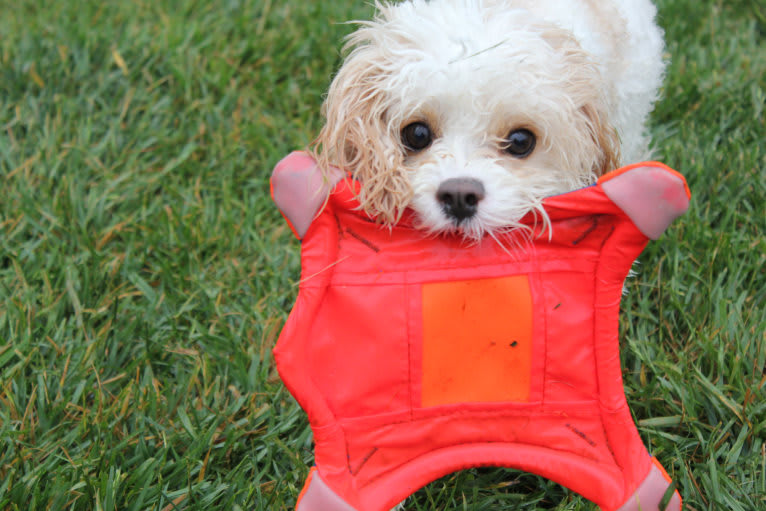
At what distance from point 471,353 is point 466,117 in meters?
0.66

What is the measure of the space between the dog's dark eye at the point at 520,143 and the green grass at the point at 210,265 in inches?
33.8

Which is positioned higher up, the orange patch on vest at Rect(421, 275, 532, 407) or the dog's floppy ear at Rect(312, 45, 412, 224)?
the dog's floppy ear at Rect(312, 45, 412, 224)

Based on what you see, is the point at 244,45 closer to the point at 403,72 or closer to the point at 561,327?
the point at 403,72

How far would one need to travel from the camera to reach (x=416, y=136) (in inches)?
83.6

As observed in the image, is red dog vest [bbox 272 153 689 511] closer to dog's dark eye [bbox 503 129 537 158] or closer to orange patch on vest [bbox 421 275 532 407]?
orange patch on vest [bbox 421 275 532 407]

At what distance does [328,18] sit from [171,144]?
53.5 inches

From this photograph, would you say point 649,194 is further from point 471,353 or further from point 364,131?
point 364,131

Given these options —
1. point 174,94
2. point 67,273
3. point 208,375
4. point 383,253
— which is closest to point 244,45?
point 174,94

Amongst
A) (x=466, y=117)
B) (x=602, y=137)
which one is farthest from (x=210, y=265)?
(x=602, y=137)

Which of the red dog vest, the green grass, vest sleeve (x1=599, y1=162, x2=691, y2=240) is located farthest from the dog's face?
the green grass

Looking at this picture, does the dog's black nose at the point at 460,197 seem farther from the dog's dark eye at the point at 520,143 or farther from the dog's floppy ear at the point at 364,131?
the dog's dark eye at the point at 520,143

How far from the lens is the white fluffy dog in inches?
76.8

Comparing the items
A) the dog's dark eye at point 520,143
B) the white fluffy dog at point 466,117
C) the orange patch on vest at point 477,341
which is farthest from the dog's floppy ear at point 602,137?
the orange patch on vest at point 477,341

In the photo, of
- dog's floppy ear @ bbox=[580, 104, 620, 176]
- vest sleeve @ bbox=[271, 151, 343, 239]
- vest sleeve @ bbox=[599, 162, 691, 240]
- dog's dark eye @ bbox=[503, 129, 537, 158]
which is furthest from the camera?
dog's floppy ear @ bbox=[580, 104, 620, 176]
